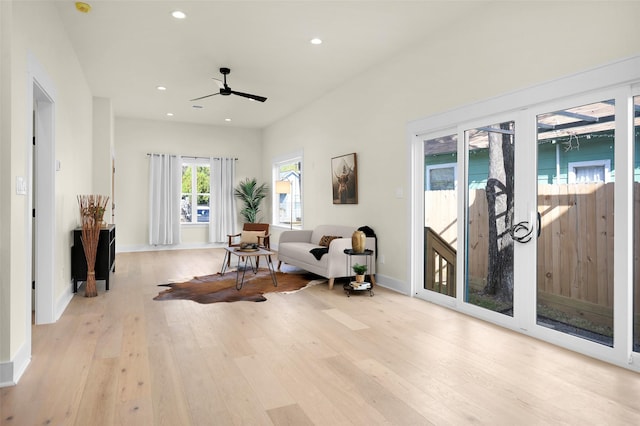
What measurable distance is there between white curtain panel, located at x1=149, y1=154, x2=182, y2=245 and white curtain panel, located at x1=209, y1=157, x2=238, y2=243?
0.80 meters

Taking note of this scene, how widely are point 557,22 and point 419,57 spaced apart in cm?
171

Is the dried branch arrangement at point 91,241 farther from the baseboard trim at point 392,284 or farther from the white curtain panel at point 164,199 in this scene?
the white curtain panel at point 164,199

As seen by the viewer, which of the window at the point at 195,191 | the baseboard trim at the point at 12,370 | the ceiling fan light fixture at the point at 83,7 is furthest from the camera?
the window at the point at 195,191

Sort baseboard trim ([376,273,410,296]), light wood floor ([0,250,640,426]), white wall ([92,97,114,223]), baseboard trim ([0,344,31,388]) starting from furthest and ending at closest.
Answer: white wall ([92,97,114,223]), baseboard trim ([376,273,410,296]), baseboard trim ([0,344,31,388]), light wood floor ([0,250,640,426])

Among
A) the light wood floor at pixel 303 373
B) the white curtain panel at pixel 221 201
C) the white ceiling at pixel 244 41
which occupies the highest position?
the white ceiling at pixel 244 41

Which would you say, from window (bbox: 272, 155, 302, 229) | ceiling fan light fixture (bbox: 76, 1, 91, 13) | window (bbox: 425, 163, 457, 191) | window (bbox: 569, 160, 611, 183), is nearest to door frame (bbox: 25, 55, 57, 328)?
ceiling fan light fixture (bbox: 76, 1, 91, 13)

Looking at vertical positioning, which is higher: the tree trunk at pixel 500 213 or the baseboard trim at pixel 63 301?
the tree trunk at pixel 500 213

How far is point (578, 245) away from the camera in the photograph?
3105mm

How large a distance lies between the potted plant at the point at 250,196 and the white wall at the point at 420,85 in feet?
7.79

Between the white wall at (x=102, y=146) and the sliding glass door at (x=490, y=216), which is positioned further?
the white wall at (x=102, y=146)

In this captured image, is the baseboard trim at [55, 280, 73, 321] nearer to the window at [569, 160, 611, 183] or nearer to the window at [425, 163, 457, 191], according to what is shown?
the window at [425, 163, 457, 191]

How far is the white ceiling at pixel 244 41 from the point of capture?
12.8 feet

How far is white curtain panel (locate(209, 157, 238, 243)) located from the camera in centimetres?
978

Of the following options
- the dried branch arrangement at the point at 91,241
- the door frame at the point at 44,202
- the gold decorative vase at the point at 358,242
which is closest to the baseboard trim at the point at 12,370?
the door frame at the point at 44,202
